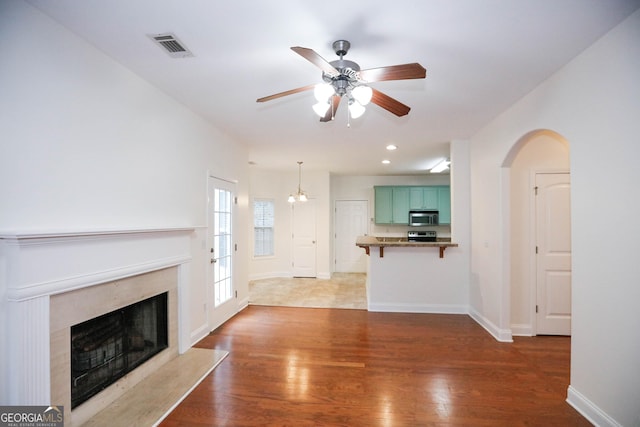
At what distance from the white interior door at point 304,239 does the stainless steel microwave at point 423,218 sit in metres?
2.40

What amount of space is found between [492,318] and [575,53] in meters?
2.92

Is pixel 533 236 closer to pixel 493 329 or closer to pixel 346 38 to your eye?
pixel 493 329

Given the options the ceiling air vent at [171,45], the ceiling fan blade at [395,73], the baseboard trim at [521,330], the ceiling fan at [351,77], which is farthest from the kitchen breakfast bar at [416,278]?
the ceiling air vent at [171,45]

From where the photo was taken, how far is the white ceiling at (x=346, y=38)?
5.46 ft

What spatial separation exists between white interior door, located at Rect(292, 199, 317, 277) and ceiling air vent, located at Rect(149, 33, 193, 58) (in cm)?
519

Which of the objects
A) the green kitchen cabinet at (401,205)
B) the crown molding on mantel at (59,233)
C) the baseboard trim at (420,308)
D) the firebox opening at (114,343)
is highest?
the green kitchen cabinet at (401,205)

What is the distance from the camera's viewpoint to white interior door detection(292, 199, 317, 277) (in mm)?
7207

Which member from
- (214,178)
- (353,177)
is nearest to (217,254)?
Answer: (214,178)

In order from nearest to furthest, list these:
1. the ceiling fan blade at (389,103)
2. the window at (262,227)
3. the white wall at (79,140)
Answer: the white wall at (79,140) < the ceiling fan blade at (389,103) < the window at (262,227)

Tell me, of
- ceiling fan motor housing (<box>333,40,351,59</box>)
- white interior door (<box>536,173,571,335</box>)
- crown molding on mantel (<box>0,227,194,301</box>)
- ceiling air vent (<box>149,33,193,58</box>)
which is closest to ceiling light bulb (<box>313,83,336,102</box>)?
ceiling fan motor housing (<box>333,40,351,59</box>)

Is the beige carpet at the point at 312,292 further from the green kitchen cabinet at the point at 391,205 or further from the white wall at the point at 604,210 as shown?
the white wall at the point at 604,210

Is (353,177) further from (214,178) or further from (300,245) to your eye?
(214,178)

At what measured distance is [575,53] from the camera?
2.10 m

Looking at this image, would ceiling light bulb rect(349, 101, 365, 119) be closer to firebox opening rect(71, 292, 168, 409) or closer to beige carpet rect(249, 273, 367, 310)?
firebox opening rect(71, 292, 168, 409)
